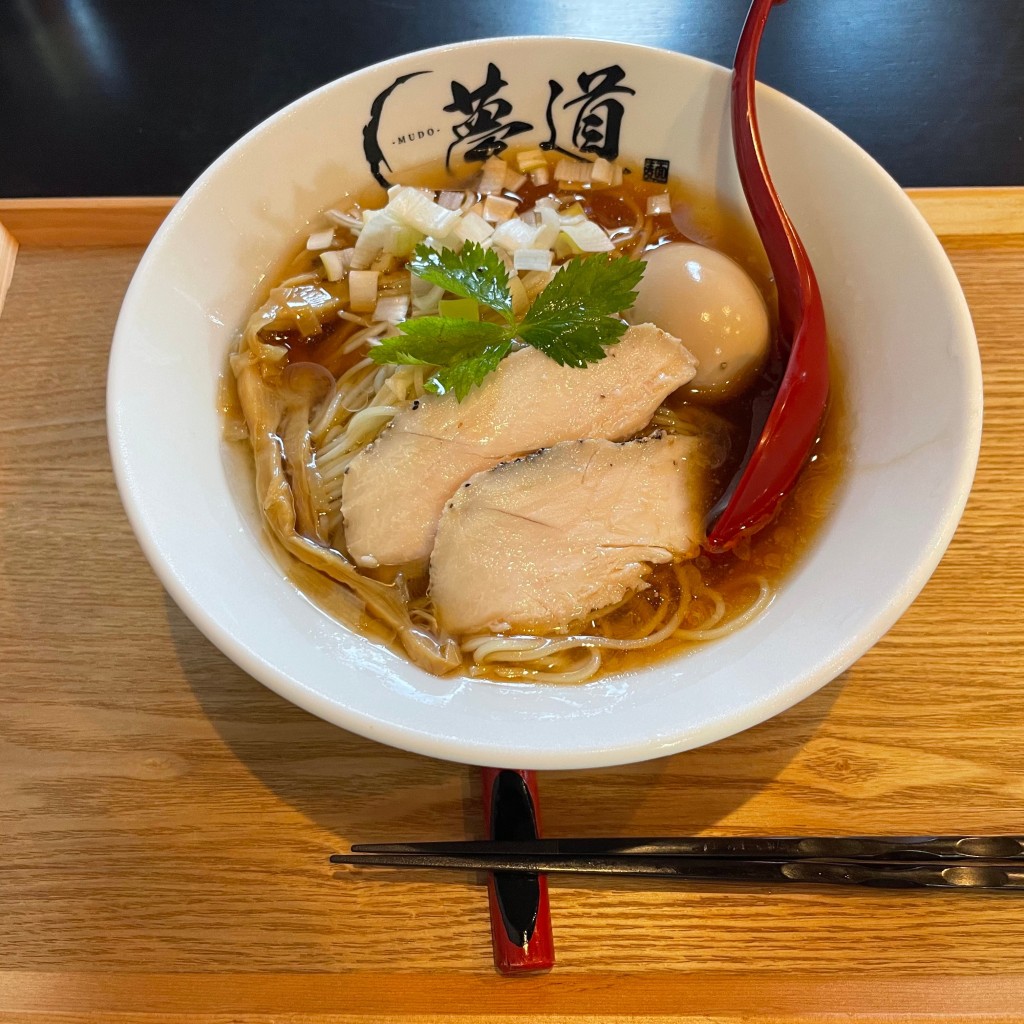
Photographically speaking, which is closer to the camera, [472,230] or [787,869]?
[787,869]

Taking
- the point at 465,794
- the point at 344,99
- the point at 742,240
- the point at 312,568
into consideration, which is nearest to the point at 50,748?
the point at 312,568

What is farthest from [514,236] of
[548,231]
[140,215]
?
[140,215]

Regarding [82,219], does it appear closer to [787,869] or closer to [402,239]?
[402,239]

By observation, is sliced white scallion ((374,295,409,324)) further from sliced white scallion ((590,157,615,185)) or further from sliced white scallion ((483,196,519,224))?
sliced white scallion ((590,157,615,185))

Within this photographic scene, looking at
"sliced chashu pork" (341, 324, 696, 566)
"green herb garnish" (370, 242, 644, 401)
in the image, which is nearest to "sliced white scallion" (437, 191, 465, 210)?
"green herb garnish" (370, 242, 644, 401)

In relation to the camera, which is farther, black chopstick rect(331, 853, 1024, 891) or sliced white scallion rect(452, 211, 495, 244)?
sliced white scallion rect(452, 211, 495, 244)

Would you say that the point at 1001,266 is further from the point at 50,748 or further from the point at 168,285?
the point at 50,748
